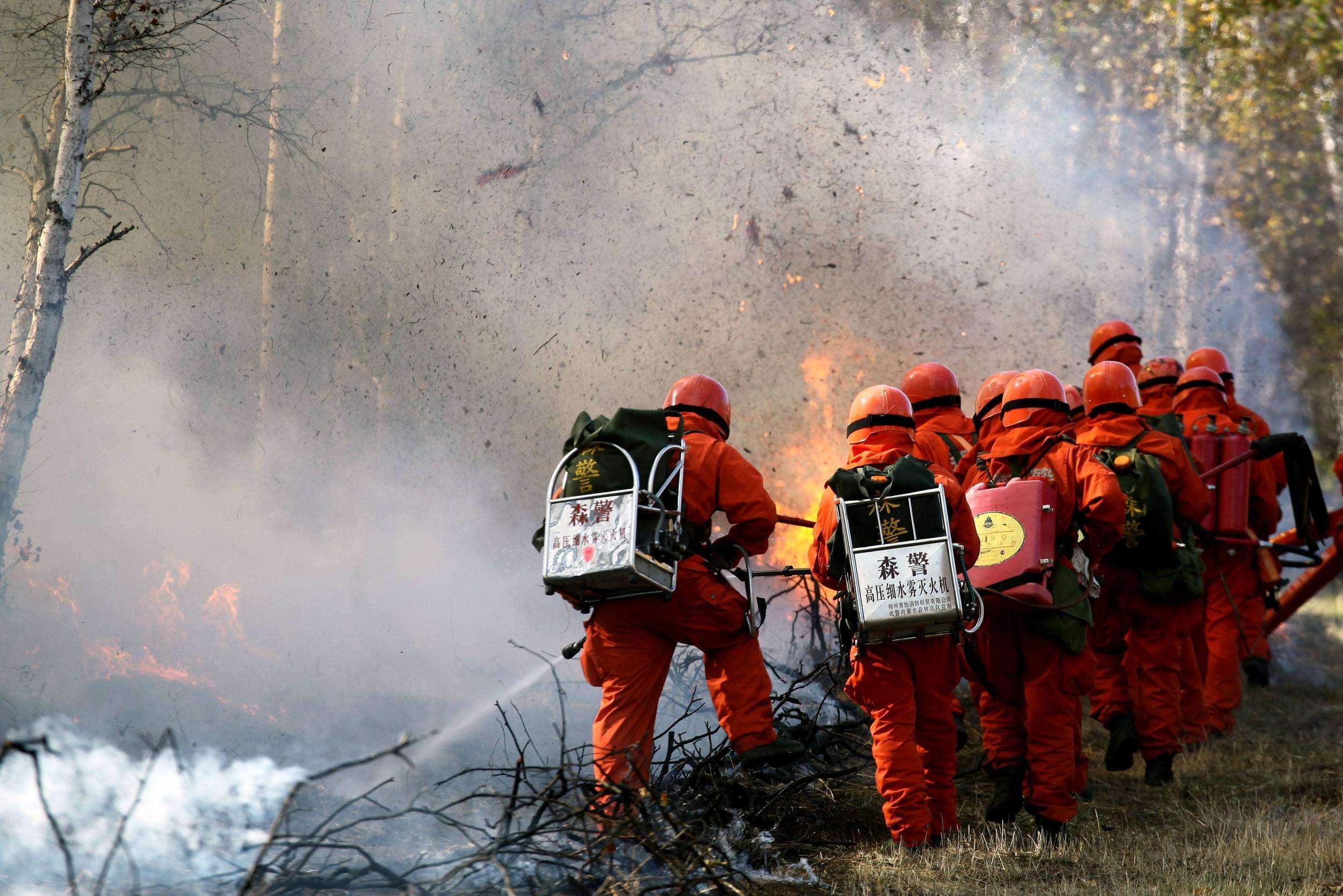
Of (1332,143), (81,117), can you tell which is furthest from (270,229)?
(1332,143)

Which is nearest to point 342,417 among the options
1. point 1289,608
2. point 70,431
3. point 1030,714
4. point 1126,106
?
point 70,431

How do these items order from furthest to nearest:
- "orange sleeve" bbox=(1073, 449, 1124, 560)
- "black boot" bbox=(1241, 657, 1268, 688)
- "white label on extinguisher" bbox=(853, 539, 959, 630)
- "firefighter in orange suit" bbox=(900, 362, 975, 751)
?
"black boot" bbox=(1241, 657, 1268, 688), "firefighter in orange suit" bbox=(900, 362, 975, 751), "orange sleeve" bbox=(1073, 449, 1124, 560), "white label on extinguisher" bbox=(853, 539, 959, 630)

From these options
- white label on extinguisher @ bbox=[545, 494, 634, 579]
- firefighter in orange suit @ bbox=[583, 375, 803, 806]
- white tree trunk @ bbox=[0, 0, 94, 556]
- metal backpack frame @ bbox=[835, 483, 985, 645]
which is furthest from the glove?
white tree trunk @ bbox=[0, 0, 94, 556]

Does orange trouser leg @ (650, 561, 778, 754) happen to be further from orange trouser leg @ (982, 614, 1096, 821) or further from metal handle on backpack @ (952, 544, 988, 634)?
orange trouser leg @ (982, 614, 1096, 821)

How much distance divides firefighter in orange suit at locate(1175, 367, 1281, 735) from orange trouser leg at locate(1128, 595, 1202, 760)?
4.00 feet

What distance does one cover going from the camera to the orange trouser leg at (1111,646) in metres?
6.56

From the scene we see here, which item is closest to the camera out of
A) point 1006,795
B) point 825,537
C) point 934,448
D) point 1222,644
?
point 825,537

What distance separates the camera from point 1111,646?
22.0 feet

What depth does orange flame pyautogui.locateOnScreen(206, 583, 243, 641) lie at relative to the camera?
6.37 m

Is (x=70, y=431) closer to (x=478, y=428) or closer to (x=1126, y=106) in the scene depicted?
(x=478, y=428)

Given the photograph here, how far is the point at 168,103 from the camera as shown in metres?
7.29

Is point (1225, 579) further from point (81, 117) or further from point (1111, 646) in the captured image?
point (81, 117)

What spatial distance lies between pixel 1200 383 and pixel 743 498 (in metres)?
4.78

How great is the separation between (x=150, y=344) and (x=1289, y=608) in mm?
8642
